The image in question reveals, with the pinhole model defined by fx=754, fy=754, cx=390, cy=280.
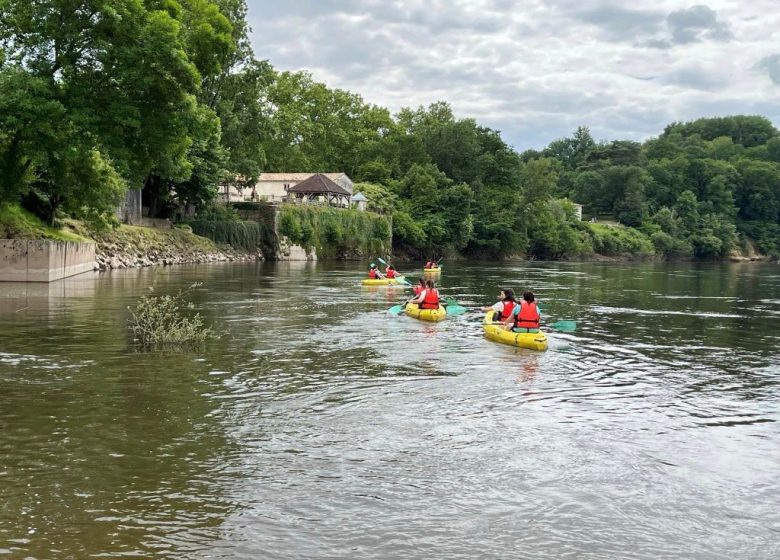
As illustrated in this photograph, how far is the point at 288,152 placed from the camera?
9669 centimetres

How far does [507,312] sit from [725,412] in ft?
28.0

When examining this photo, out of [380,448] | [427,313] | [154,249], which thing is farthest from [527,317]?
[154,249]

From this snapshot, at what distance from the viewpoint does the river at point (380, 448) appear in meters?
6.69

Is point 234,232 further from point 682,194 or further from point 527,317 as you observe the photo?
point 682,194

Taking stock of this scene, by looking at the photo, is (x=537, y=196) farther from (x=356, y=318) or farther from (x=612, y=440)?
(x=612, y=440)

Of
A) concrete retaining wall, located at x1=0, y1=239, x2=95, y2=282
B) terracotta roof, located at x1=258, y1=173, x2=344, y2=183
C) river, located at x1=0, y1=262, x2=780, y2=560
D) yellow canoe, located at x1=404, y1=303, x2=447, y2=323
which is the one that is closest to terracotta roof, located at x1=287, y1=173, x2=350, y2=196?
terracotta roof, located at x1=258, y1=173, x2=344, y2=183

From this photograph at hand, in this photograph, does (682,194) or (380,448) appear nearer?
(380,448)

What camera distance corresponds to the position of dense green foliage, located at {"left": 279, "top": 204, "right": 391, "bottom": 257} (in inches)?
2626

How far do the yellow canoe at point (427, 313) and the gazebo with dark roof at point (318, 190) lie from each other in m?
54.5

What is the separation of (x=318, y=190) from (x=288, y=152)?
2119cm

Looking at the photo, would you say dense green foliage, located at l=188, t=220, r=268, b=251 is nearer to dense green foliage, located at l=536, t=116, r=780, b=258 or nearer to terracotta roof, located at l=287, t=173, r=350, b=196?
terracotta roof, located at l=287, t=173, r=350, b=196

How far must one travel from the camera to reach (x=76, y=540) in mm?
6312

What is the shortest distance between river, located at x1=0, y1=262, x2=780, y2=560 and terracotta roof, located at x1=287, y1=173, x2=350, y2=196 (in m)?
59.3

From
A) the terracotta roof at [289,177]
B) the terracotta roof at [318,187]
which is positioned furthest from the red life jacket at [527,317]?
the terracotta roof at [289,177]
